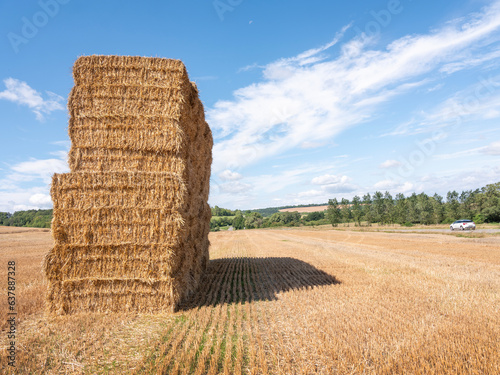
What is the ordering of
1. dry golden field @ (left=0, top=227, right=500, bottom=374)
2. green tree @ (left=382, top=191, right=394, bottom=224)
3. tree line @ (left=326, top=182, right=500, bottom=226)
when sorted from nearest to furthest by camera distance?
dry golden field @ (left=0, top=227, right=500, bottom=374) < tree line @ (left=326, top=182, right=500, bottom=226) < green tree @ (left=382, top=191, right=394, bottom=224)

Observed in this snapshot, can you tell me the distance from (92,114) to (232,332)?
22.9 feet

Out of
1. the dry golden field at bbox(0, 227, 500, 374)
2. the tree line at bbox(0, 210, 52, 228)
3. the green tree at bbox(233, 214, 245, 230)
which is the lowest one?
the green tree at bbox(233, 214, 245, 230)

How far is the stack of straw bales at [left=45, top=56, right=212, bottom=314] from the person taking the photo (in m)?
7.38

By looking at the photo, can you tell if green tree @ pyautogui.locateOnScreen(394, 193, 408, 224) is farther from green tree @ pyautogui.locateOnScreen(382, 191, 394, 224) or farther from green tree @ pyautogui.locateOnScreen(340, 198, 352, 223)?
green tree @ pyautogui.locateOnScreen(340, 198, 352, 223)

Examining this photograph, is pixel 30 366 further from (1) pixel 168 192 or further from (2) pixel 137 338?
(1) pixel 168 192

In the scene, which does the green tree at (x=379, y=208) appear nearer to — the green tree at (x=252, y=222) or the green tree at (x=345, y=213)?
the green tree at (x=345, y=213)

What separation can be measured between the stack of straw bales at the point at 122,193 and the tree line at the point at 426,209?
74.6m

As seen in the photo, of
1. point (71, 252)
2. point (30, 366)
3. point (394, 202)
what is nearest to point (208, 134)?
point (71, 252)

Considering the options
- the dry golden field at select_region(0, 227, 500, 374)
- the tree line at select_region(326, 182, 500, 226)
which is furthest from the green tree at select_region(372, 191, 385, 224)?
the dry golden field at select_region(0, 227, 500, 374)

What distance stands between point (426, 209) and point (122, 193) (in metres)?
90.6

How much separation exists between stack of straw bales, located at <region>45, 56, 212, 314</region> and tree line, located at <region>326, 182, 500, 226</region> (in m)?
74.6

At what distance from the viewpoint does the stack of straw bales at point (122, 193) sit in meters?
7.38

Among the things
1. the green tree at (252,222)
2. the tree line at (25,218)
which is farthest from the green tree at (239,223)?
the tree line at (25,218)

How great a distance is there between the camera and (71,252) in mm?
7406
